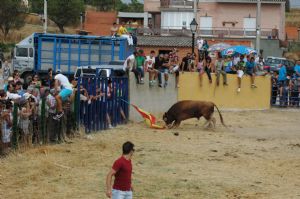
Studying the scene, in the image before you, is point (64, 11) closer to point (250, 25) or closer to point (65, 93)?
point (250, 25)

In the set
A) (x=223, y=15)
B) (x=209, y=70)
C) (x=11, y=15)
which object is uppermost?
(x=11, y=15)

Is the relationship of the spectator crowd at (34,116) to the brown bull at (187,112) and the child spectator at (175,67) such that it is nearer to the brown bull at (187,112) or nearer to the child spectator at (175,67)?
the brown bull at (187,112)

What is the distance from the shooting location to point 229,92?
29.5 meters

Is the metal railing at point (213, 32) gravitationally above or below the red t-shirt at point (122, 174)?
above

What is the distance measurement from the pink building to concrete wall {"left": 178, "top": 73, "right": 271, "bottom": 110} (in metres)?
30.8

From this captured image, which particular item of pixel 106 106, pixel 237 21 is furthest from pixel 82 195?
pixel 237 21

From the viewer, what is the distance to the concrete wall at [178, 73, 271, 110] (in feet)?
94.3

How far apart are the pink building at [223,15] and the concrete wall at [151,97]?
109 ft

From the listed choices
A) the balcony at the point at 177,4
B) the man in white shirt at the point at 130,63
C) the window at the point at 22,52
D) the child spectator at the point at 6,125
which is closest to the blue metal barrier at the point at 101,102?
the man in white shirt at the point at 130,63

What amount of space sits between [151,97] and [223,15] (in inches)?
1523

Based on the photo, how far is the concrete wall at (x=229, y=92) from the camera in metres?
28.8

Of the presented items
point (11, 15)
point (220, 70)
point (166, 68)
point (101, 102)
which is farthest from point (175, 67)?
point (11, 15)

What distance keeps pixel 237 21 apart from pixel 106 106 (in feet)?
140

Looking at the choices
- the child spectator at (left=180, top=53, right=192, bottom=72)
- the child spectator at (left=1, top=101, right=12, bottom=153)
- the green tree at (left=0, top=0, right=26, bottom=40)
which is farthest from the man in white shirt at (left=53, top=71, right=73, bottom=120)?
the green tree at (left=0, top=0, right=26, bottom=40)
